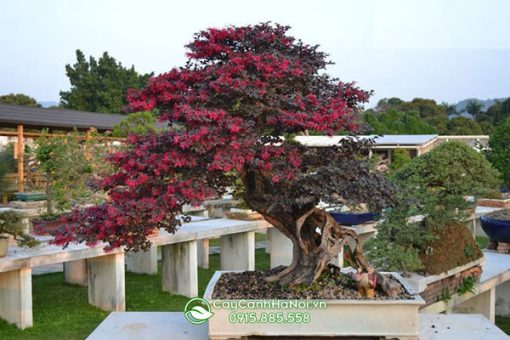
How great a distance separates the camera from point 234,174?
3.50 metres

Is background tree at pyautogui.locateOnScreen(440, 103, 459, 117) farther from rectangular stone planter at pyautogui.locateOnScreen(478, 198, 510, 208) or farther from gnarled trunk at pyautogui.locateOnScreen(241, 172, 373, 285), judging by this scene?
gnarled trunk at pyautogui.locateOnScreen(241, 172, 373, 285)

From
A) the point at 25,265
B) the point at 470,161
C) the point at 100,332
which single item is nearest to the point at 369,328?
the point at 100,332

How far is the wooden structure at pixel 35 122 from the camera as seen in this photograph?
10461 millimetres

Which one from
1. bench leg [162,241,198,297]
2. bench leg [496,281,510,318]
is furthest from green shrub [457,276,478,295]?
bench leg [162,241,198,297]

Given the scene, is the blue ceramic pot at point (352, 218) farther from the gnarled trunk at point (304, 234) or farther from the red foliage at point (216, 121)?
the red foliage at point (216, 121)

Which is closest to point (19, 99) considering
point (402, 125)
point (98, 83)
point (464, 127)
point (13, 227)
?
point (98, 83)

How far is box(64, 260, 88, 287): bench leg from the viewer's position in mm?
7395

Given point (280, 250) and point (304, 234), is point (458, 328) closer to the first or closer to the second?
point (304, 234)

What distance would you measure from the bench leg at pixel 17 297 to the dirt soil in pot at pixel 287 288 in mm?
2398

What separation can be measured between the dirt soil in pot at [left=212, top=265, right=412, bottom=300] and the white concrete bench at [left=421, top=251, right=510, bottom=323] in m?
1.58

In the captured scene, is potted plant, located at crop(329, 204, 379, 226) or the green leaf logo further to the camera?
potted plant, located at crop(329, 204, 379, 226)

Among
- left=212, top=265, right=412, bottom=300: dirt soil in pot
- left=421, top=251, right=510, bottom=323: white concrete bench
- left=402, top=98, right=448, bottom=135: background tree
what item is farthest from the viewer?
left=402, top=98, right=448, bottom=135: background tree

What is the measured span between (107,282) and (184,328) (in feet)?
9.46

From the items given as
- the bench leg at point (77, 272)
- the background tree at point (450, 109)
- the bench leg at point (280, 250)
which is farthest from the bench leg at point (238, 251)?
the background tree at point (450, 109)
